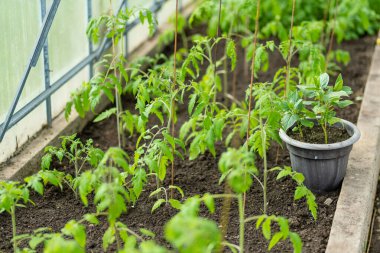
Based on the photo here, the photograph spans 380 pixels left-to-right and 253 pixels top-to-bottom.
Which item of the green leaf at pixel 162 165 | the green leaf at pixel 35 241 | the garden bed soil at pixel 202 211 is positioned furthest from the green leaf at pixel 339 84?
the green leaf at pixel 35 241

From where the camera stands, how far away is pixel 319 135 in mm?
4789

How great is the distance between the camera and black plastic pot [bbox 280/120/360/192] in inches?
180

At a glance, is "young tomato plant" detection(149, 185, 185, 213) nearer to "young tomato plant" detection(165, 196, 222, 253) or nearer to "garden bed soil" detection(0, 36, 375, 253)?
"garden bed soil" detection(0, 36, 375, 253)

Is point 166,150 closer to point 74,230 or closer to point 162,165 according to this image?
point 162,165

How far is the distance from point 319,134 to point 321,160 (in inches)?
8.7

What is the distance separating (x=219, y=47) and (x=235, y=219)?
3.35 metres

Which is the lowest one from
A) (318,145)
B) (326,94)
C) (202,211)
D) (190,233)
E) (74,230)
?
(202,211)

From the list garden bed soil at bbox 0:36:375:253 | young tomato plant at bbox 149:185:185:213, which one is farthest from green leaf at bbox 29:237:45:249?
young tomato plant at bbox 149:185:185:213

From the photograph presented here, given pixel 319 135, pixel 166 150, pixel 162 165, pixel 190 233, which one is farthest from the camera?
pixel 319 135

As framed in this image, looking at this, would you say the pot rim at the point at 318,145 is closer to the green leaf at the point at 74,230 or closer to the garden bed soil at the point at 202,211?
the garden bed soil at the point at 202,211

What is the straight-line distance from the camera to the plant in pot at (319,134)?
4.48 meters

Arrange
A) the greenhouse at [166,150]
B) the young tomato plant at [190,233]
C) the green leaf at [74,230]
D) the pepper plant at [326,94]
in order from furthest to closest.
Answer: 1. the pepper plant at [326,94]
2. the greenhouse at [166,150]
3. the green leaf at [74,230]
4. the young tomato plant at [190,233]

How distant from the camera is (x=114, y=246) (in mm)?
4113

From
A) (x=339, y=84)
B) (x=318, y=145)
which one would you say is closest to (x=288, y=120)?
(x=318, y=145)
